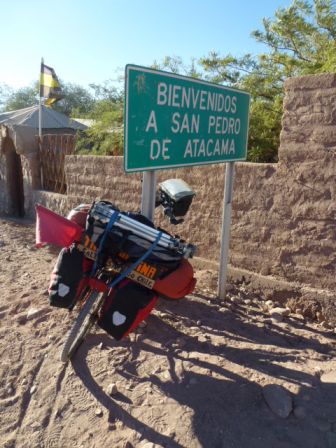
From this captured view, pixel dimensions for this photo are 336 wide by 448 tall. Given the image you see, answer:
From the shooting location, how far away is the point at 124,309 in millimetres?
2336

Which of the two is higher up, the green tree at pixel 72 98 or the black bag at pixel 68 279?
the green tree at pixel 72 98

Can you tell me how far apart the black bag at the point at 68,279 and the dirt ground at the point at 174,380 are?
0.54m

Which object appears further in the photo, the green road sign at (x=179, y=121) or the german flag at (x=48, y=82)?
the german flag at (x=48, y=82)

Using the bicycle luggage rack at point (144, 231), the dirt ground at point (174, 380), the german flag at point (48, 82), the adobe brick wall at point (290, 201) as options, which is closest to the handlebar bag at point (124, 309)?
the bicycle luggage rack at point (144, 231)

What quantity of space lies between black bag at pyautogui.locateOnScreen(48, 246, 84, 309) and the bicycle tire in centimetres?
18

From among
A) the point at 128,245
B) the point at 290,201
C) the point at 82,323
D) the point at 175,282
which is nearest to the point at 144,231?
the point at 128,245

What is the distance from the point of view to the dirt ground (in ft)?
6.97

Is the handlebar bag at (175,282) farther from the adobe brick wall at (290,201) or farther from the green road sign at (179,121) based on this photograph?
the adobe brick wall at (290,201)

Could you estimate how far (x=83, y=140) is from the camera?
626cm

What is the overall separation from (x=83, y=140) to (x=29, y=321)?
3.55m

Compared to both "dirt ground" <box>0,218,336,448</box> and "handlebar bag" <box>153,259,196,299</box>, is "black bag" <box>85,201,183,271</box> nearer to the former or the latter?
Answer: "handlebar bag" <box>153,259,196,299</box>

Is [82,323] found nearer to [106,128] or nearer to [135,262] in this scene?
[135,262]

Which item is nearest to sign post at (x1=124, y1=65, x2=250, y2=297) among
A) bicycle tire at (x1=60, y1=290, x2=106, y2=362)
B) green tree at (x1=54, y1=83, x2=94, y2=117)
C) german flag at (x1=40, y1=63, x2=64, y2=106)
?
bicycle tire at (x1=60, y1=290, x2=106, y2=362)

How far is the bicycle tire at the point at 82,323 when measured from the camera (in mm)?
2607
